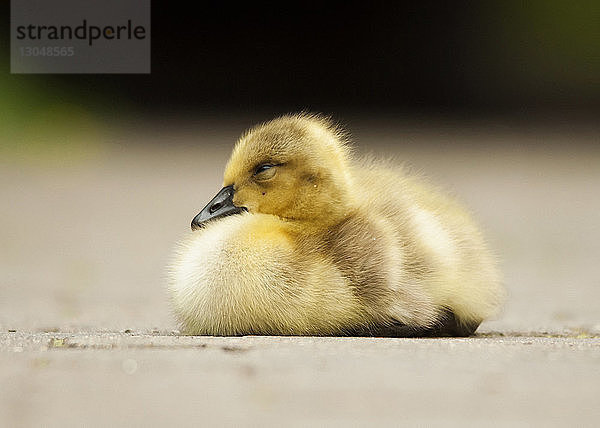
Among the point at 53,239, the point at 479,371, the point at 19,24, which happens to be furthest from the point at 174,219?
the point at 479,371

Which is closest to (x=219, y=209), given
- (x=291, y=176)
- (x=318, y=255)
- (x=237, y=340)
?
(x=291, y=176)

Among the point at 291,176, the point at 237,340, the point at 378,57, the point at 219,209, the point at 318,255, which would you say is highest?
the point at 378,57

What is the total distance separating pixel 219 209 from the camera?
3.23 metres

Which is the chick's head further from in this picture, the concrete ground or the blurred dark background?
the blurred dark background

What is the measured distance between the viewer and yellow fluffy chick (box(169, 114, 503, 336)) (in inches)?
117

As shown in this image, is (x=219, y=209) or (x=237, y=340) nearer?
(x=237, y=340)

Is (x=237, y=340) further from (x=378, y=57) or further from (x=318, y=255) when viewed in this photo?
(x=378, y=57)

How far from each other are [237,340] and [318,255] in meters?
0.38

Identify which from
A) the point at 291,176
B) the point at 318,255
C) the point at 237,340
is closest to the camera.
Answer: the point at 237,340

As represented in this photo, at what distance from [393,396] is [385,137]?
9453mm

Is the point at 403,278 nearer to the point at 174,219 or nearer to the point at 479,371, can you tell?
the point at 479,371

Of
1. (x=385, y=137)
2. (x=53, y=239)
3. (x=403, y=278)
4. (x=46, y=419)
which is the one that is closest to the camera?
(x=46, y=419)

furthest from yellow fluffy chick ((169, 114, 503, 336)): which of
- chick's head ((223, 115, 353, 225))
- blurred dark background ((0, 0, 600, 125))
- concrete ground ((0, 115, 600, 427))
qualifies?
blurred dark background ((0, 0, 600, 125))

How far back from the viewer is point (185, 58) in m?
14.2
